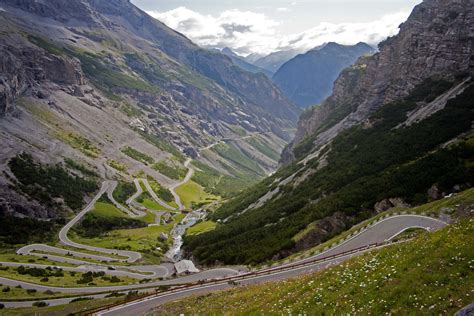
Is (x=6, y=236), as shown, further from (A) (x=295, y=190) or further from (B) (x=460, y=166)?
(B) (x=460, y=166)

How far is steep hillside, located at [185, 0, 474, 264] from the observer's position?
273 feet

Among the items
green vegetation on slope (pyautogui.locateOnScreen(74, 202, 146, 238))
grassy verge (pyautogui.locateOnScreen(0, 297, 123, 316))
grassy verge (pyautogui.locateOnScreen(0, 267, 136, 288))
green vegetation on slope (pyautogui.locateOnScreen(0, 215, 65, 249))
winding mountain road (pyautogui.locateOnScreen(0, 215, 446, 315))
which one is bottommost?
green vegetation on slope (pyautogui.locateOnScreen(74, 202, 146, 238))

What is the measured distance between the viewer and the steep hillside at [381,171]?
273ft

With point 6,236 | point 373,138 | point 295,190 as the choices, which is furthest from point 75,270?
point 373,138

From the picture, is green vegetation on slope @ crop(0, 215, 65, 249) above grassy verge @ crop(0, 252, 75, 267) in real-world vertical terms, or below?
below

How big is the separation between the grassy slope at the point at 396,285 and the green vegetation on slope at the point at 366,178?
51.5 metres

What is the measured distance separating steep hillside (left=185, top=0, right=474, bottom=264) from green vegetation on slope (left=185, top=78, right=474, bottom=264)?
24 centimetres

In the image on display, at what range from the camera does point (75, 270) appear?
335 feet

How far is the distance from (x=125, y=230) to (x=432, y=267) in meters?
176

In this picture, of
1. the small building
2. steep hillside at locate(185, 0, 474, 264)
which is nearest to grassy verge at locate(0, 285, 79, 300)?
the small building

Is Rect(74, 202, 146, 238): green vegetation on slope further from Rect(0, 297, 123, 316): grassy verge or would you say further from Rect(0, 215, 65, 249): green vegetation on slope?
Rect(0, 297, 123, 316): grassy verge

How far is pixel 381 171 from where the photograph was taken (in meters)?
108

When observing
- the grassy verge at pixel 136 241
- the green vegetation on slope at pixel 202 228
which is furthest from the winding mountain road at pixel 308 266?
the green vegetation on slope at pixel 202 228

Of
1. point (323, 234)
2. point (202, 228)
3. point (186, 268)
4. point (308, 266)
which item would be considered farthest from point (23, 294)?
point (202, 228)
